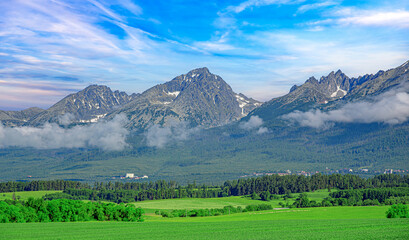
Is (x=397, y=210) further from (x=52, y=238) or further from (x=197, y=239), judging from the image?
(x=52, y=238)

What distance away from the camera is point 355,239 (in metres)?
43.0

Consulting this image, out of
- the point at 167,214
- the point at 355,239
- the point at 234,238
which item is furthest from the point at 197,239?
the point at 167,214

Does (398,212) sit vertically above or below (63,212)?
above

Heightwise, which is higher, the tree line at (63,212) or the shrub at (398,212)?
the shrub at (398,212)

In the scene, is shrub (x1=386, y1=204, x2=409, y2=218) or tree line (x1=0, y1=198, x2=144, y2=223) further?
tree line (x1=0, y1=198, x2=144, y2=223)

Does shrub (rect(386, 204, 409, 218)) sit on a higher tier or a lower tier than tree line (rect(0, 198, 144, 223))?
higher

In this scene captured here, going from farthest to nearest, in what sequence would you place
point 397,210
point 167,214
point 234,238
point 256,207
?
1. point 256,207
2. point 167,214
3. point 397,210
4. point 234,238

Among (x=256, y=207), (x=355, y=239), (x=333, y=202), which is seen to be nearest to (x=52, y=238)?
(x=355, y=239)

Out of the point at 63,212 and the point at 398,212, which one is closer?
the point at 398,212

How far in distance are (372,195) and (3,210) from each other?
159434 mm

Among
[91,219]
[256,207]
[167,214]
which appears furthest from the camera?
[256,207]

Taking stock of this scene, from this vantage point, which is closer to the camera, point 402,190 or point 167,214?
point 167,214

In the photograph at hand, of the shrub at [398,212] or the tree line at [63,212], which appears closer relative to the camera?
the shrub at [398,212]

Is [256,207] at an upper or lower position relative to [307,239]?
lower
